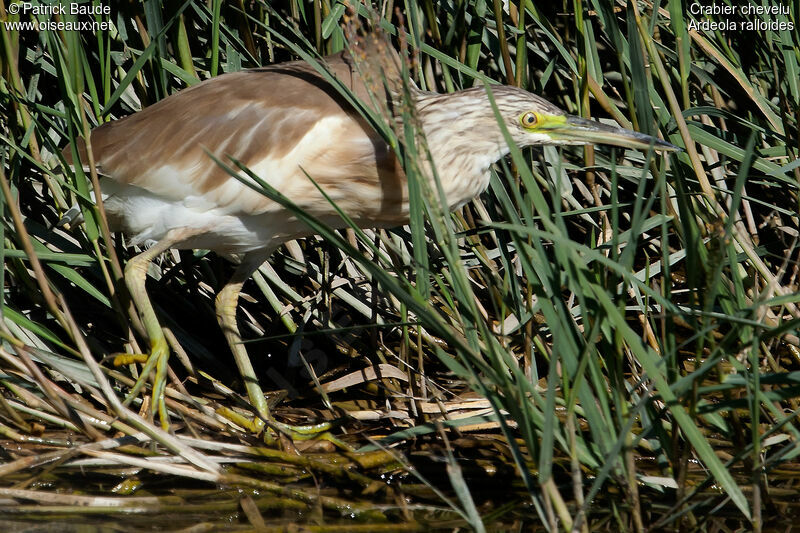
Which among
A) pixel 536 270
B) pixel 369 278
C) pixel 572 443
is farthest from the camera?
pixel 369 278

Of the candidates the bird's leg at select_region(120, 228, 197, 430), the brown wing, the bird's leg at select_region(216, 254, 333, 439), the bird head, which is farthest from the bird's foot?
the bird head

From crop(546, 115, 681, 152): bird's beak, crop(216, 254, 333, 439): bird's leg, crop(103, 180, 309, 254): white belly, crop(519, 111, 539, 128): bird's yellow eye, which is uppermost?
crop(519, 111, 539, 128): bird's yellow eye

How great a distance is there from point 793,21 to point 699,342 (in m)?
1.32

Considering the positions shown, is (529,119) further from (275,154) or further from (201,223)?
(201,223)

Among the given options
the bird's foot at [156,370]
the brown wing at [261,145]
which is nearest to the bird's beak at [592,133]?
the brown wing at [261,145]

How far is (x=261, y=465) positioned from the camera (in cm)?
204

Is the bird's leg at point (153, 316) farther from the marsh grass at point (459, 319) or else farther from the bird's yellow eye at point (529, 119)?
A: the bird's yellow eye at point (529, 119)

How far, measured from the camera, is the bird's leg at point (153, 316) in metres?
2.22

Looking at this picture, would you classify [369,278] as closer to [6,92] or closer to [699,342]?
[6,92]

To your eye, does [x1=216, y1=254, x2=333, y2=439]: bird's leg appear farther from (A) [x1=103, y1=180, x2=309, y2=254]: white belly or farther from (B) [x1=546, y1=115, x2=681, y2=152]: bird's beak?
(B) [x1=546, y1=115, x2=681, y2=152]: bird's beak

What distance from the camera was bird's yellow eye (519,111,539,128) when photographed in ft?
7.20

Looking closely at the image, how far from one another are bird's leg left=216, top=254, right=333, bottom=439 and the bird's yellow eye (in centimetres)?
77

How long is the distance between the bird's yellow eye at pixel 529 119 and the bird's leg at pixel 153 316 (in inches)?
32.9

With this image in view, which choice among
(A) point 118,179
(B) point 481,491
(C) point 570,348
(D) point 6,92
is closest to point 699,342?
(C) point 570,348
